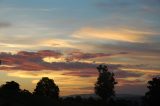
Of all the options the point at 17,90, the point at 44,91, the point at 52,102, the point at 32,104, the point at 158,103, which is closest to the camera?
the point at 32,104

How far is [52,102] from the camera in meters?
93.3

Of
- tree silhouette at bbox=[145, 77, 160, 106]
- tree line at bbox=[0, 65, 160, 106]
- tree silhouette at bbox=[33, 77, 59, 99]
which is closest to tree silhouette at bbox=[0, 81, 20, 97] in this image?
tree line at bbox=[0, 65, 160, 106]

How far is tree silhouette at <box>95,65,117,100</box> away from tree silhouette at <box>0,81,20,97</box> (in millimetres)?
35878

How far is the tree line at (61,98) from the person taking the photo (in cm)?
8976

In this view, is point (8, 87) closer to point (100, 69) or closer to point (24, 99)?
point (24, 99)

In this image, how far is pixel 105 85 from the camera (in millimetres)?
138000

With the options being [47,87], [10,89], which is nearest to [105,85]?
[47,87]

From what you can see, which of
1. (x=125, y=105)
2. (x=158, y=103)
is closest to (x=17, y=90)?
(x=125, y=105)

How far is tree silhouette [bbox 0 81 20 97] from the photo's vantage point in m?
93.2

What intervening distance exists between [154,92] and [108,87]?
2229 cm

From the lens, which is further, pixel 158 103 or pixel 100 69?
pixel 100 69

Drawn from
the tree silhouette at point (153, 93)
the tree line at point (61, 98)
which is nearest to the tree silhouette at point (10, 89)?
the tree line at point (61, 98)

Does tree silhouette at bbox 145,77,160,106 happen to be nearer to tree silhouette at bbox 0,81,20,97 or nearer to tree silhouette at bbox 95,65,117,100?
tree silhouette at bbox 95,65,117,100

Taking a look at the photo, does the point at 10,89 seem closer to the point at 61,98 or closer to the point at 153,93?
the point at 61,98
